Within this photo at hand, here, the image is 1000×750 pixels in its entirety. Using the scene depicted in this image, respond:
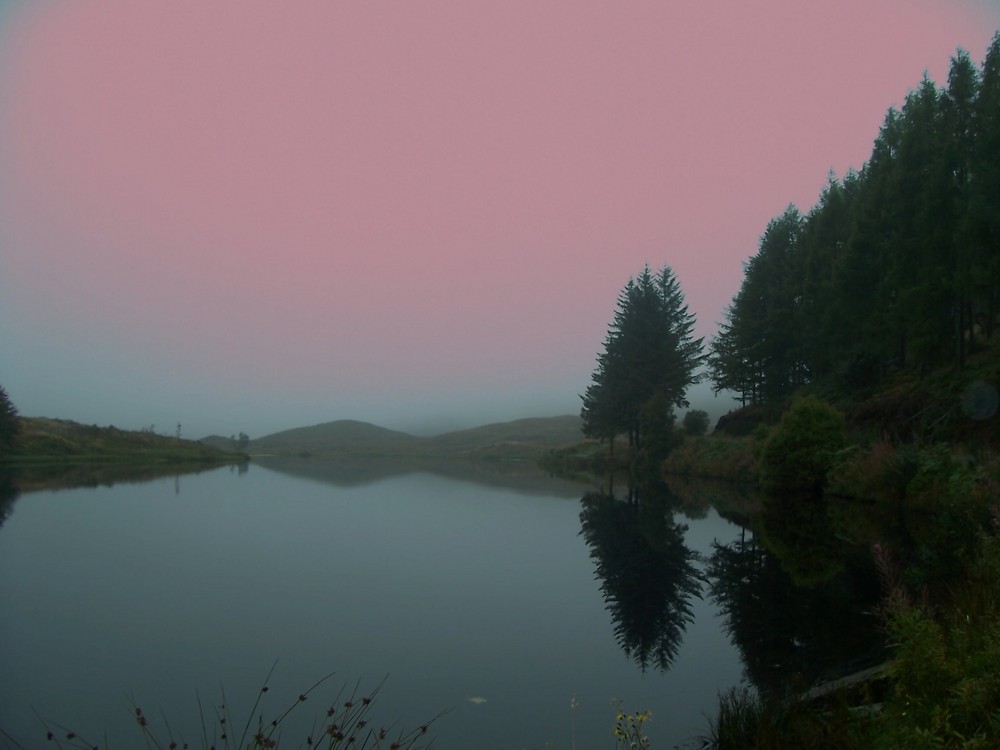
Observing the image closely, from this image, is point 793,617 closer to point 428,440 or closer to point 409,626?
point 409,626

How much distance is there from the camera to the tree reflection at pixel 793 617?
6406 millimetres

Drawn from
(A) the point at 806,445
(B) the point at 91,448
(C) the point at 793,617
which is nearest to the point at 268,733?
(C) the point at 793,617

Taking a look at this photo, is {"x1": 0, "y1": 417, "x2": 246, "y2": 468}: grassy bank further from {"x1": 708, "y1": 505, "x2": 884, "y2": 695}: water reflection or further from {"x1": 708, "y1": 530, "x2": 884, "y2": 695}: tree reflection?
{"x1": 708, "y1": 530, "x2": 884, "y2": 695}: tree reflection

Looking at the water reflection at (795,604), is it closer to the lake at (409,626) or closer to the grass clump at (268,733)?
the lake at (409,626)

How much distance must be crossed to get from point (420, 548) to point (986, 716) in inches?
440

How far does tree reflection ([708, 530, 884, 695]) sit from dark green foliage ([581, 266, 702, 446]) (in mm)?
32268

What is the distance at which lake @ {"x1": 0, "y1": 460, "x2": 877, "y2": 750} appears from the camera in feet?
18.2

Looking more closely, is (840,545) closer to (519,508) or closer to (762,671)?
(762,671)

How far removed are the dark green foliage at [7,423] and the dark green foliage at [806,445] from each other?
44665 millimetres

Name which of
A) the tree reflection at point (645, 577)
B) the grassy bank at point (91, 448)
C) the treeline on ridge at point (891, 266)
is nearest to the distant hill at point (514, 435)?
the grassy bank at point (91, 448)

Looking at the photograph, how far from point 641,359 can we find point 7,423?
41680mm

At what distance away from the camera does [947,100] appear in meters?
27.4

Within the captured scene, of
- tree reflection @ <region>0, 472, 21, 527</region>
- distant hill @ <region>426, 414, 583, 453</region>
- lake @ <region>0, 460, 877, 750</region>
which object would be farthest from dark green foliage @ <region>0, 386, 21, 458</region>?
distant hill @ <region>426, 414, 583, 453</region>

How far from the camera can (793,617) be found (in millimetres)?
8188
